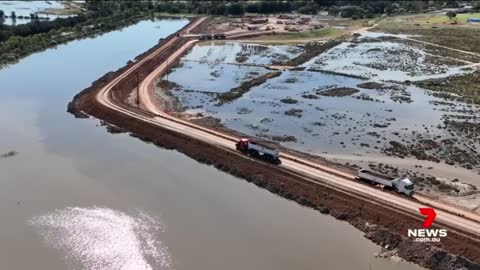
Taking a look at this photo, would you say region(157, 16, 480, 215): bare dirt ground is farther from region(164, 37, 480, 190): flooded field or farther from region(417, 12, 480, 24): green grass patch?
region(417, 12, 480, 24): green grass patch

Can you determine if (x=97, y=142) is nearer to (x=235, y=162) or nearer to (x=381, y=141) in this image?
(x=235, y=162)

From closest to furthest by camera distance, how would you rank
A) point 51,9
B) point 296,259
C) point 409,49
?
point 296,259 → point 409,49 → point 51,9

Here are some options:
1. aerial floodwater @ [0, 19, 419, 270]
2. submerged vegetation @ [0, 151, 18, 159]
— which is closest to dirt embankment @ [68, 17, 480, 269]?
aerial floodwater @ [0, 19, 419, 270]

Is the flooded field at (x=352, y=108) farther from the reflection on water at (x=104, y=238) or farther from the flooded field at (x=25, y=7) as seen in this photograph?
the flooded field at (x=25, y=7)

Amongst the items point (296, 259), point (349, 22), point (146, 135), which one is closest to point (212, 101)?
point (146, 135)

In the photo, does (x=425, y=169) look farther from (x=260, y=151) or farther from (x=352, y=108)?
(x=352, y=108)

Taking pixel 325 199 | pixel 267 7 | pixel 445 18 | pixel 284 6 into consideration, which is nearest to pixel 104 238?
pixel 325 199
